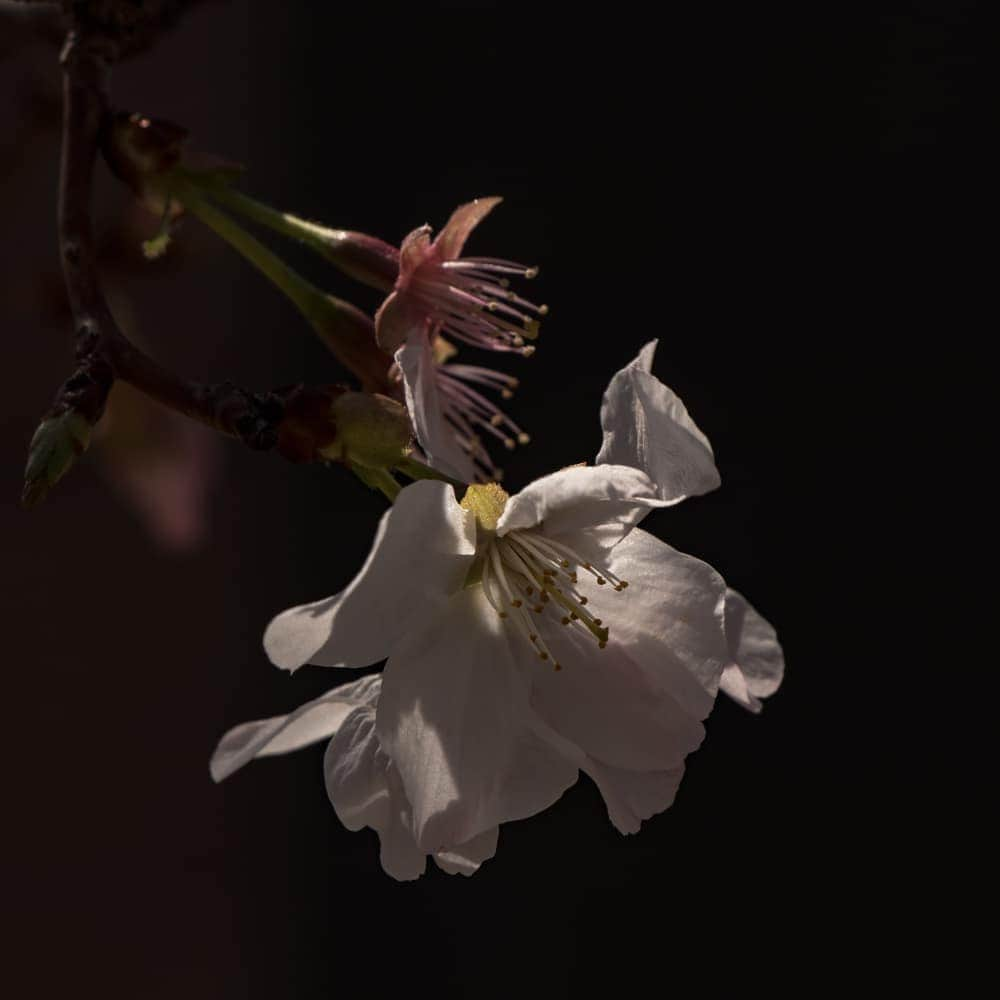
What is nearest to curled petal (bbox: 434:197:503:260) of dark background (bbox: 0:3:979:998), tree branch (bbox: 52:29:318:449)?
tree branch (bbox: 52:29:318:449)

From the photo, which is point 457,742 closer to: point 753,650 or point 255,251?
point 753,650

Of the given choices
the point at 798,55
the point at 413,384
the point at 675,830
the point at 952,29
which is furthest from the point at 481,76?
the point at 413,384

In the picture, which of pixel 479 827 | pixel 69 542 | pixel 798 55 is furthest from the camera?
pixel 798 55

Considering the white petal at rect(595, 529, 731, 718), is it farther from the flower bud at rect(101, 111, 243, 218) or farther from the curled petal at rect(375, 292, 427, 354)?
the flower bud at rect(101, 111, 243, 218)

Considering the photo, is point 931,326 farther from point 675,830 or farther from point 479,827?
point 479,827

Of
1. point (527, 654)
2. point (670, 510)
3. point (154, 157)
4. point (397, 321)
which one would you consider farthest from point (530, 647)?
point (670, 510)

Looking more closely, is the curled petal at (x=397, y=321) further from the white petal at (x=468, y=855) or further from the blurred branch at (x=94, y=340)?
the white petal at (x=468, y=855)
